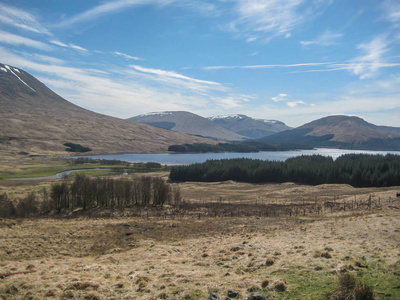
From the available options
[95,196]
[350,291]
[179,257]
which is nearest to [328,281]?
[350,291]

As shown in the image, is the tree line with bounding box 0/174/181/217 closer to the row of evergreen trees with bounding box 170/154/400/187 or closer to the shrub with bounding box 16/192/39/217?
the shrub with bounding box 16/192/39/217

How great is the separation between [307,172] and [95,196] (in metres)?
68.4

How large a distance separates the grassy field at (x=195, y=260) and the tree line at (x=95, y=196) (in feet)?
55.0

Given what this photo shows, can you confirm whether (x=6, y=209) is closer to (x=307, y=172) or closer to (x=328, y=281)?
(x=328, y=281)

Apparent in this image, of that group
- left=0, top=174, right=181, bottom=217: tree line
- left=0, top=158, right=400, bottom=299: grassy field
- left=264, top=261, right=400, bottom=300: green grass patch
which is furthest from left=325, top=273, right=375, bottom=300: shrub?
left=0, top=174, right=181, bottom=217: tree line

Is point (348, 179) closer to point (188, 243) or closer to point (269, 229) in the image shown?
point (269, 229)

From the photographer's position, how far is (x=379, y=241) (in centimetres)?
1630

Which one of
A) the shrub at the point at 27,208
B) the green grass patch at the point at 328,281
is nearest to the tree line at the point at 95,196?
the shrub at the point at 27,208

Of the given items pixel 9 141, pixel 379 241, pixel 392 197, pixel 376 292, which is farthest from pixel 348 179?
pixel 9 141

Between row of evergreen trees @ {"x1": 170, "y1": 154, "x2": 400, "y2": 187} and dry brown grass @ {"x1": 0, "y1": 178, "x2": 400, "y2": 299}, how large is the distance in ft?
215

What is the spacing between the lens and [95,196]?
44156 mm

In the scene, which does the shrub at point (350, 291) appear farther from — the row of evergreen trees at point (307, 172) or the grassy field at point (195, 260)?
the row of evergreen trees at point (307, 172)

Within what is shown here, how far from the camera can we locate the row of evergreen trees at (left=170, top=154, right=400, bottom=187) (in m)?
79.1

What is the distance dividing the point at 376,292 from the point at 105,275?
10.8m
